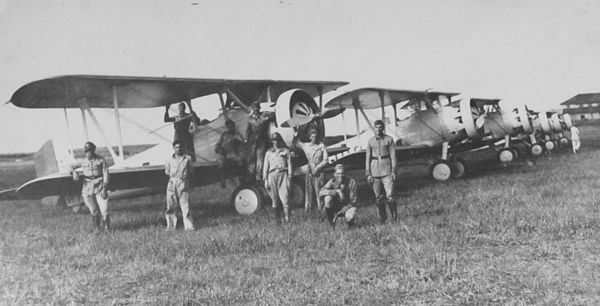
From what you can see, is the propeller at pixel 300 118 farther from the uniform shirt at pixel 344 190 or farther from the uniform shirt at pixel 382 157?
the uniform shirt at pixel 344 190

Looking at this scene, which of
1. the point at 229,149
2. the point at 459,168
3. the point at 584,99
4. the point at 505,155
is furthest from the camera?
the point at 584,99

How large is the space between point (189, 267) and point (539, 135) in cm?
2339

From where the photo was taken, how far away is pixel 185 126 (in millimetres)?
9320

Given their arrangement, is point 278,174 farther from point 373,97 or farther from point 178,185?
point 373,97

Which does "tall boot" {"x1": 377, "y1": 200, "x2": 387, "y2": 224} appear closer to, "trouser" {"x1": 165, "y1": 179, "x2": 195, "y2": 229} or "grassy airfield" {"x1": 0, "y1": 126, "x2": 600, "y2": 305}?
"grassy airfield" {"x1": 0, "y1": 126, "x2": 600, "y2": 305}

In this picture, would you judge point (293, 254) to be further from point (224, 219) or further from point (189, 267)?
point (224, 219)

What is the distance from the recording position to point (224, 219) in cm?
797

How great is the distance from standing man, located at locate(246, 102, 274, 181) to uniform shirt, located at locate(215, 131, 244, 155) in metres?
0.29

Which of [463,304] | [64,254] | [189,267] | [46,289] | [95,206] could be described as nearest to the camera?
[463,304]

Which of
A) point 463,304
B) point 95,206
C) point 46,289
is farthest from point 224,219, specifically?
point 463,304

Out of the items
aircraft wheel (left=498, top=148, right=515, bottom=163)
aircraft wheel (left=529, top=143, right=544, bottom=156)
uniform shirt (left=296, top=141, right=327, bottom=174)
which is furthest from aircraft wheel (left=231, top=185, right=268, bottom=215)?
aircraft wheel (left=529, top=143, right=544, bottom=156)

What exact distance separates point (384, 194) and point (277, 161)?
67.1 inches

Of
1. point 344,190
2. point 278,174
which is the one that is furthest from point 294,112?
point 344,190

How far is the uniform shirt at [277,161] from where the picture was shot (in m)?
7.12
